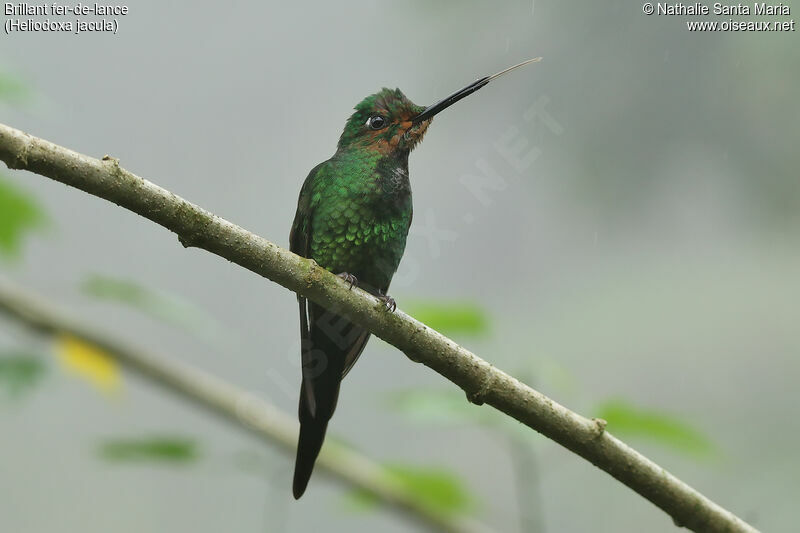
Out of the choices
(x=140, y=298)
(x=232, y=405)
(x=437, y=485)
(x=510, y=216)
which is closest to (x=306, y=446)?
(x=437, y=485)

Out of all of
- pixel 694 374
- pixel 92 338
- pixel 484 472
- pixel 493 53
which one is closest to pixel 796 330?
pixel 694 374

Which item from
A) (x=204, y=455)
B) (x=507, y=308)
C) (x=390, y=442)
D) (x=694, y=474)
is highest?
(x=507, y=308)

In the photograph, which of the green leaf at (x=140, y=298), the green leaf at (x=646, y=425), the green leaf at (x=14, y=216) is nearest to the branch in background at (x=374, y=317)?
the green leaf at (x=646, y=425)

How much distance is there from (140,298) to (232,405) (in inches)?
36.7

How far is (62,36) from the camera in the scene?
4250 millimetres

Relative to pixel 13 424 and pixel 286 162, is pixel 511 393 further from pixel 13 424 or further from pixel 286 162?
pixel 13 424

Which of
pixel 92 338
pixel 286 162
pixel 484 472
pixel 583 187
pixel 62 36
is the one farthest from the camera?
pixel 583 187

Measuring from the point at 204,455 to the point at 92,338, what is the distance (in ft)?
3.48

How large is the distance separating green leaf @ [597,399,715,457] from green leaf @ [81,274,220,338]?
1.56 m

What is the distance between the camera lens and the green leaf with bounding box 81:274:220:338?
108 inches

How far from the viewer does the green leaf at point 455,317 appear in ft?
7.29

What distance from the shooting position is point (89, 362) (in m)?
3.33

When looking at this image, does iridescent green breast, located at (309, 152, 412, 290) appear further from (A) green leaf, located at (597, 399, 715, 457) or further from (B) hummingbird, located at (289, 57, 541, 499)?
(A) green leaf, located at (597, 399, 715, 457)

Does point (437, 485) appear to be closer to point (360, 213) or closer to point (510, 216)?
point (360, 213)
